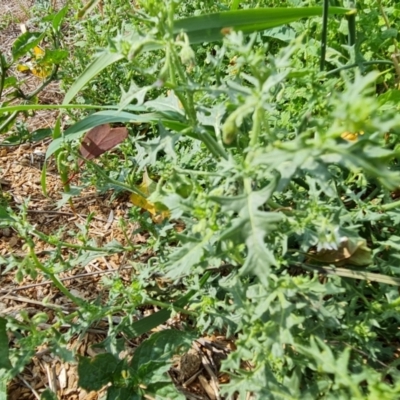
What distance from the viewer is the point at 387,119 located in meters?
0.87

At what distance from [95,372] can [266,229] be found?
80cm

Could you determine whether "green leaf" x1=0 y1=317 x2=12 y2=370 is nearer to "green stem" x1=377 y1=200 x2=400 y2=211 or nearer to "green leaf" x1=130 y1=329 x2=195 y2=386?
"green leaf" x1=130 y1=329 x2=195 y2=386

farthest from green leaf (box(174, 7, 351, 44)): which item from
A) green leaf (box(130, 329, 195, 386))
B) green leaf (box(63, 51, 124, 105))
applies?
green leaf (box(130, 329, 195, 386))

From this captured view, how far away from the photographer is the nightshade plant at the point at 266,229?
0.97 m

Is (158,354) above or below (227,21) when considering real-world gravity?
below

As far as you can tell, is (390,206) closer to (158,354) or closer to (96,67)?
(158,354)

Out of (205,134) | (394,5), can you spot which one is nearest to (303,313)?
(205,134)

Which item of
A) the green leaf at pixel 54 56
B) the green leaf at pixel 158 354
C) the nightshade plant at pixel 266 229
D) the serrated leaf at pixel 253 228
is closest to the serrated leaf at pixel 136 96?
the nightshade plant at pixel 266 229

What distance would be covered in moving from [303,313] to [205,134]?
0.52 m

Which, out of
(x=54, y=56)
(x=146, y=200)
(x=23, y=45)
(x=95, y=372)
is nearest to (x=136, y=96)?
(x=146, y=200)

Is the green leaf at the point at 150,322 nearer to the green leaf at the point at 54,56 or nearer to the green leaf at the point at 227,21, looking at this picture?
the green leaf at the point at 227,21

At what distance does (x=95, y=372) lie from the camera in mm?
1479

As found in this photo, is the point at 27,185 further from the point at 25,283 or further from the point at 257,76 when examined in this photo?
the point at 257,76

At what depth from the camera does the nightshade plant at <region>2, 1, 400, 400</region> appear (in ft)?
3.18
